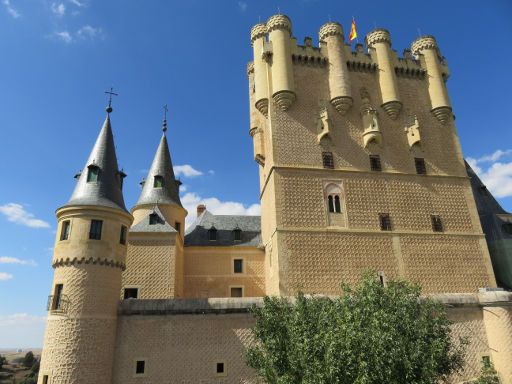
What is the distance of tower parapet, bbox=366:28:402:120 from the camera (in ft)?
74.7

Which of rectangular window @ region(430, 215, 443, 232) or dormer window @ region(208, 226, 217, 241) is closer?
rectangular window @ region(430, 215, 443, 232)

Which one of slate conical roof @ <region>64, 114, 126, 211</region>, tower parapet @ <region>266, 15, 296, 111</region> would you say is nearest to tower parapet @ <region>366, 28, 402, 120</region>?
tower parapet @ <region>266, 15, 296, 111</region>

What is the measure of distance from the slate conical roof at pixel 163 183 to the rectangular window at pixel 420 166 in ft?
50.2

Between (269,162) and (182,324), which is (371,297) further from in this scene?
(269,162)

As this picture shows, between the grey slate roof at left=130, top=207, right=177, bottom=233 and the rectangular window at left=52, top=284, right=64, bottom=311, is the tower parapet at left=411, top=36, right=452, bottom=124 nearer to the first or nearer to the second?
the grey slate roof at left=130, top=207, right=177, bottom=233

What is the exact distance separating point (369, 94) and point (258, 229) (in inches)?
454

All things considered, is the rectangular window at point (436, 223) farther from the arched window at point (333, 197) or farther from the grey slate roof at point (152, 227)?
the grey slate roof at point (152, 227)

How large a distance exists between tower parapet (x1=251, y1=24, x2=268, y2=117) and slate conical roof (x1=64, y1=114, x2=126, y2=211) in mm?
8905

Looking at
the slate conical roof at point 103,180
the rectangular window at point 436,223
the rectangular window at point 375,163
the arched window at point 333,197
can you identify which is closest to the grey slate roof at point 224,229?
the arched window at point 333,197

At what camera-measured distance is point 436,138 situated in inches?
911

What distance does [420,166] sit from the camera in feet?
73.6

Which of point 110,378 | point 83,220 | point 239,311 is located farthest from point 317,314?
point 83,220

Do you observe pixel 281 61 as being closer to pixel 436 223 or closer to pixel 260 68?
pixel 260 68

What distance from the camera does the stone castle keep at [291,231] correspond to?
14211 mm
